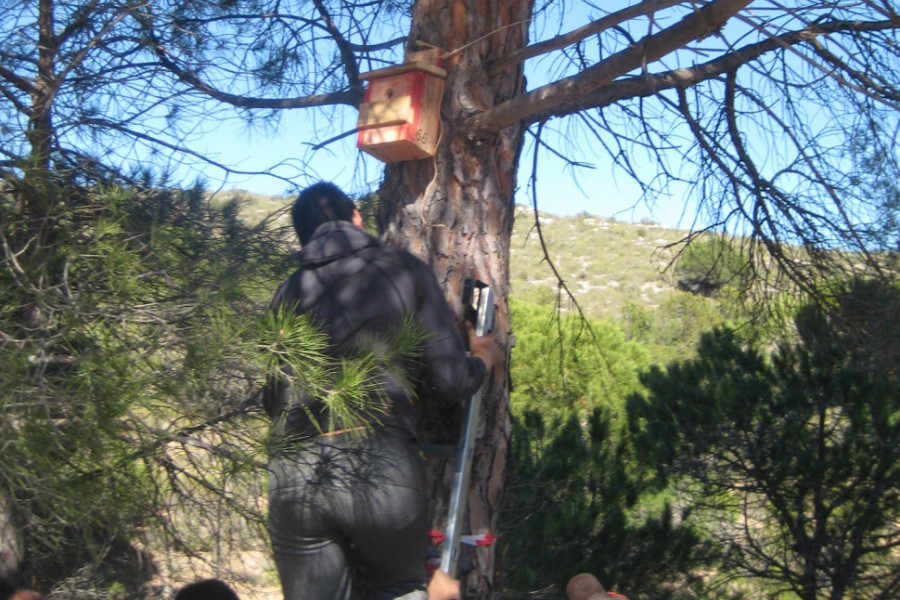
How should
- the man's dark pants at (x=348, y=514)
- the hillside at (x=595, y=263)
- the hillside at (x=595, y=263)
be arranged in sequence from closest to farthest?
the man's dark pants at (x=348, y=514), the hillside at (x=595, y=263), the hillside at (x=595, y=263)

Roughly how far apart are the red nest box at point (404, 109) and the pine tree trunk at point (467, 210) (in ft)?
0.32

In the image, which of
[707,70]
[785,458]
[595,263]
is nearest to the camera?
[707,70]

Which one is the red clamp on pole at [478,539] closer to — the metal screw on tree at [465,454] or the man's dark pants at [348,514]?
the metal screw on tree at [465,454]

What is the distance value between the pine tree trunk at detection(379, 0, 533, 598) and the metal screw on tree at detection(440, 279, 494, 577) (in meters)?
0.12

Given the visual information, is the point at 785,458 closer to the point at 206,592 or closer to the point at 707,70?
the point at 707,70

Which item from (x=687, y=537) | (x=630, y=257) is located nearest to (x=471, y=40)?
(x=687, y=537)

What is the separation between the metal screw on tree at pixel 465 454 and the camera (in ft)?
9.30

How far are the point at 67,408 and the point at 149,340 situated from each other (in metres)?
0.22

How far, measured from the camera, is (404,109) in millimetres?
3061

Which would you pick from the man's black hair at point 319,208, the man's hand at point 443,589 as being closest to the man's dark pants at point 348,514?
the man's hand at point 443,589

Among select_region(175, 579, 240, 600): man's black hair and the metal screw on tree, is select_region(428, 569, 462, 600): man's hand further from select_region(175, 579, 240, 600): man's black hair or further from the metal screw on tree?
select_region(175, 579, 240, 600): man's black hair

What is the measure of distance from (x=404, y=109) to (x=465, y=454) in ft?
3.91

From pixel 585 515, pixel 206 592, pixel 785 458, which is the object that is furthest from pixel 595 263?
pixel 206 592

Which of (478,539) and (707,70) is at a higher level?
(707,70)
